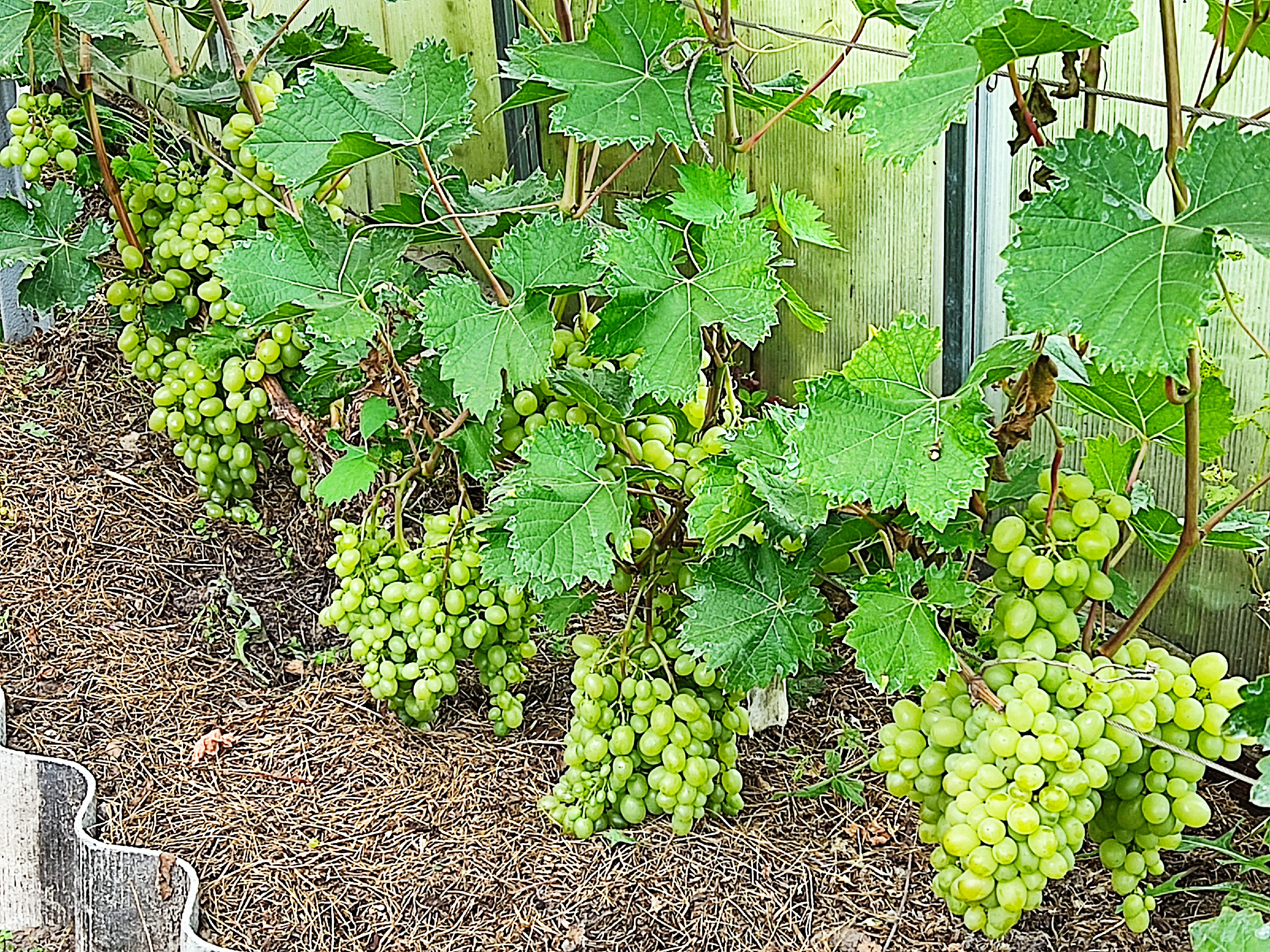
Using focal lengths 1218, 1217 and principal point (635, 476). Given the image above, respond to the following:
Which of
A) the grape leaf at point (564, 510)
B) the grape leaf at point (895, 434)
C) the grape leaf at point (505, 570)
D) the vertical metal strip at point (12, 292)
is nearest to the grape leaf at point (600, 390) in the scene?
the grape leaf at point (564, 510)

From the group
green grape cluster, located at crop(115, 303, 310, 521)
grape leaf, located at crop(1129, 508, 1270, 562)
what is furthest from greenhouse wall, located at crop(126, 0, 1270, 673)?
green grape cluster, located at crop(115, 303, 310, 521)

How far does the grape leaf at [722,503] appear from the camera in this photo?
1.33 meters

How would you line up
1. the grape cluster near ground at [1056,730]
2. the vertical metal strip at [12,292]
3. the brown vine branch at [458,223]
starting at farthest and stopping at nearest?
the vertical metal strip at [12,292] < the brown vine branch at [458,223] < the grape cluster near ground at [1056,730]

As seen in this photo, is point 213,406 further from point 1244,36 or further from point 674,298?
point 1244,36

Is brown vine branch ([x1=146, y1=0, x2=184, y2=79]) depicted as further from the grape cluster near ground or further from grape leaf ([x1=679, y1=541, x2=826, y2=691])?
the grape cluster near ground

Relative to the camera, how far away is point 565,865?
1764 millimetres

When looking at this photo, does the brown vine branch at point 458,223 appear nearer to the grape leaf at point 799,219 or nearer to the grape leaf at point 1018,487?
the grape leaf at point 799,219

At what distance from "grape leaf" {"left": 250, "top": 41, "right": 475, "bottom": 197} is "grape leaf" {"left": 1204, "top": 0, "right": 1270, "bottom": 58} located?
0.84m

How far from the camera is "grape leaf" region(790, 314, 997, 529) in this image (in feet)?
3.67

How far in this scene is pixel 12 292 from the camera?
3002 mm

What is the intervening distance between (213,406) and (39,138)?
0.64 metres

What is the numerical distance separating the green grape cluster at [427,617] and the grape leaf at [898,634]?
2.23ft

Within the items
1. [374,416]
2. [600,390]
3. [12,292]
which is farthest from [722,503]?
[12,292]

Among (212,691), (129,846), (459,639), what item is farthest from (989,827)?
(212,691)
